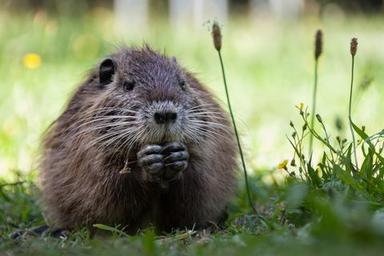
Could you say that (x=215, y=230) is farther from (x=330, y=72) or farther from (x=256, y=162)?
(x=330, y=72)

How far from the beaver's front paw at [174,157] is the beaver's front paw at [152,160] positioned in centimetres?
2

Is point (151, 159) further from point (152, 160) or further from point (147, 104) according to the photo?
point (147, 104)

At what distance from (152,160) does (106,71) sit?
0.72 metres

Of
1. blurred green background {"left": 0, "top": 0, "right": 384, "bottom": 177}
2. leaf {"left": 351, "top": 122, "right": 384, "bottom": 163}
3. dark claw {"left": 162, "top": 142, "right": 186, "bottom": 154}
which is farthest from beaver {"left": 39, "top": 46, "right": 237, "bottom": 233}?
leaf {"left": 351, "top": 122, "right": 384, "bottom": 163}

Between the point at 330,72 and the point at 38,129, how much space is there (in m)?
3.80

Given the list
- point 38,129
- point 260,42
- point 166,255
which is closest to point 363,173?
point 166,255

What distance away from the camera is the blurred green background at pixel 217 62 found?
621cm

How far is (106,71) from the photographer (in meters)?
4.27

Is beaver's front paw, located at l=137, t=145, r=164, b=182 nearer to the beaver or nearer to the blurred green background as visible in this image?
the beaver

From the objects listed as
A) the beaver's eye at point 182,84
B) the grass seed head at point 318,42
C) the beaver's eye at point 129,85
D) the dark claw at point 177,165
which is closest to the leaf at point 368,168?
the grass seed head at point 318,42

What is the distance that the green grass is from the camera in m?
2.93

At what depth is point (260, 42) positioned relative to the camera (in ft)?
Answer: 38.9

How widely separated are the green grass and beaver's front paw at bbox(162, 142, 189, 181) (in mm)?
289

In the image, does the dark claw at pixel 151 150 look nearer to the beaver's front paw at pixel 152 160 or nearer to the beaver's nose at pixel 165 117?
the beaver's front paw at pixel 152 160
